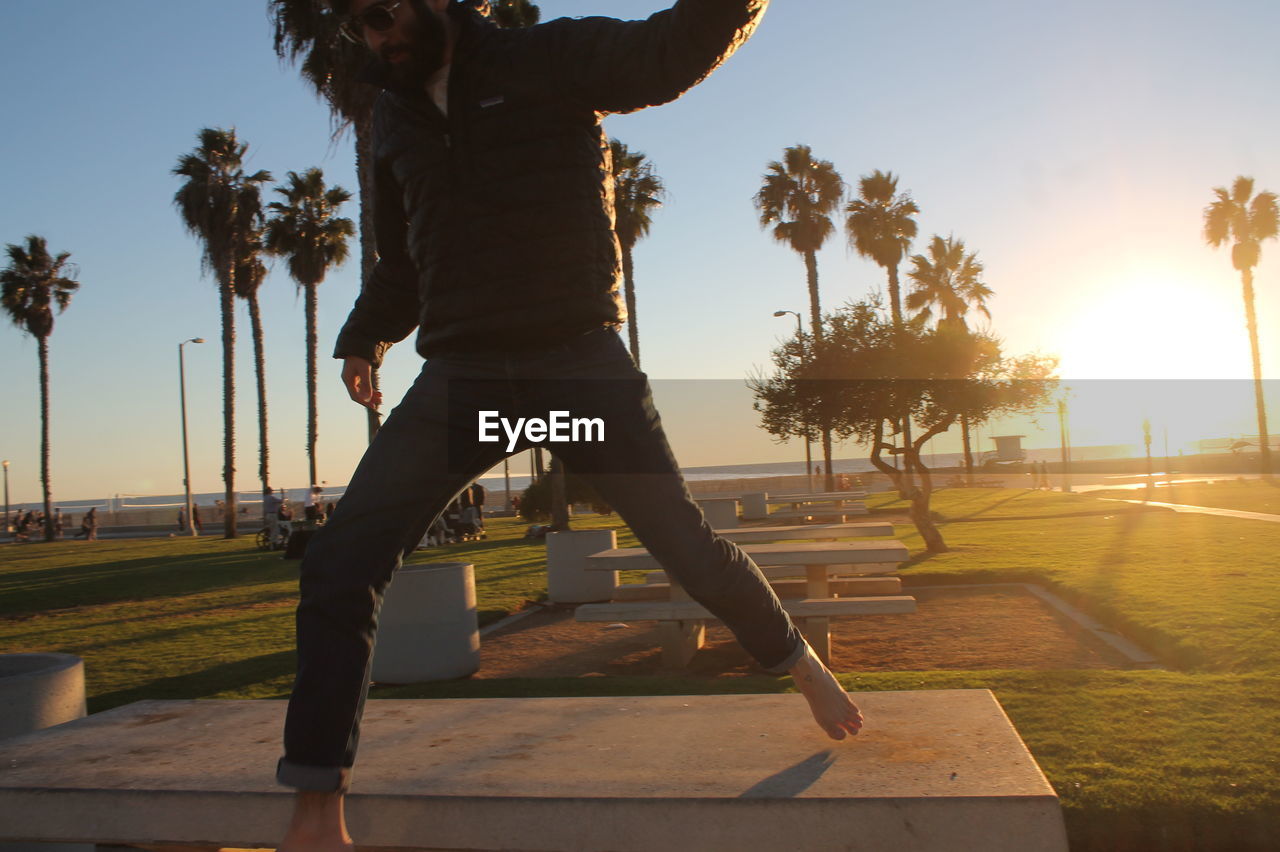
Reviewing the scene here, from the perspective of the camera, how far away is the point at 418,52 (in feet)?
6.36

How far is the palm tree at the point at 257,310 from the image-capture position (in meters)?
32.6

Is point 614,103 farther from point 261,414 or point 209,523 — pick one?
point 209,523

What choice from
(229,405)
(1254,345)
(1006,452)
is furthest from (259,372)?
(1006,452)

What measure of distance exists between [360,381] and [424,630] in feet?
14.3

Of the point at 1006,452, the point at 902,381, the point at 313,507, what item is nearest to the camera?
the point at 902,381

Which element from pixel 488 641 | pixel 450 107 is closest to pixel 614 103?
pixel 450 107

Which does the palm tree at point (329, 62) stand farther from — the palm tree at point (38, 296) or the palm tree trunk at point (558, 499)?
the palm tree at point (38, 296)

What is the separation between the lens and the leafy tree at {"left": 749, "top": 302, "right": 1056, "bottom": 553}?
14531 millimetres

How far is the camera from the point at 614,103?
1936 millimetres

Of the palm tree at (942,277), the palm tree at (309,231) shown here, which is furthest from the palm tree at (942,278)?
the palm tree at (309,231)

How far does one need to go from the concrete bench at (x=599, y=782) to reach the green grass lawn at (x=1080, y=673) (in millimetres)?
1043

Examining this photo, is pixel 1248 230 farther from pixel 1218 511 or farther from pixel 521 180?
pixel 521 180

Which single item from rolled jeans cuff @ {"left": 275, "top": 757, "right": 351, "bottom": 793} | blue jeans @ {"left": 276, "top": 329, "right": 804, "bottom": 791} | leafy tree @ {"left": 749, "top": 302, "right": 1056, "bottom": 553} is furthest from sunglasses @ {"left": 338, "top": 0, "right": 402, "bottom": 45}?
leafy tree @ {"left": 749, "top": 302, "right": 1056, "bottom": 553}

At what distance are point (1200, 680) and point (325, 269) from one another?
102 ft
